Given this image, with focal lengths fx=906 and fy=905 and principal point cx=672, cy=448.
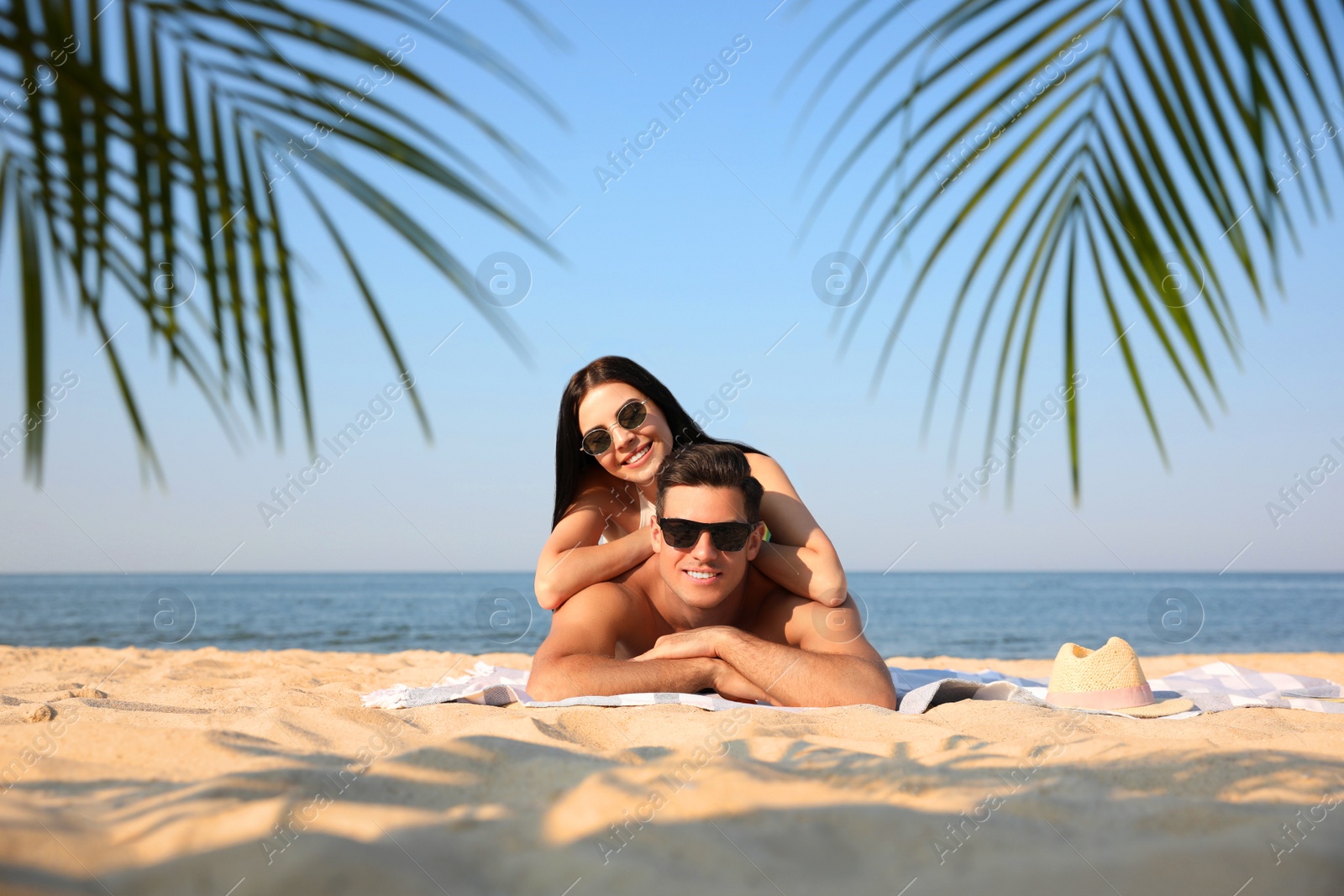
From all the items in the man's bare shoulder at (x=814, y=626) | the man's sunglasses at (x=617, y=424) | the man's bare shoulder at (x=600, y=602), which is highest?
the man's sunglasses at (x=617, y=424)

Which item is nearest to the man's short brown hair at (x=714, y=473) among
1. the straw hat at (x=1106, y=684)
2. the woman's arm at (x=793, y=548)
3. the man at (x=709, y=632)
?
the man at (x=709, y=632)

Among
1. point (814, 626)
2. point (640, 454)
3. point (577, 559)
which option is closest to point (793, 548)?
point (814, 626)

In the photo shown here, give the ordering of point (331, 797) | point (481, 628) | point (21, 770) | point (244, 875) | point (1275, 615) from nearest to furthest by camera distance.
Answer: point (244, 875)
point (331, 797)
point (21, 770)
point (481, 628)
point (1275, 615)

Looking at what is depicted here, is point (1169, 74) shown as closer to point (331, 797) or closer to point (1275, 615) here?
point (331, 797)

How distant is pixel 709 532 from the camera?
3645 millimetres

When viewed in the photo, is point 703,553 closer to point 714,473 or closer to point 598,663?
point 714,473

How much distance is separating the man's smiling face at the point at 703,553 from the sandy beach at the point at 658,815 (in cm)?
122

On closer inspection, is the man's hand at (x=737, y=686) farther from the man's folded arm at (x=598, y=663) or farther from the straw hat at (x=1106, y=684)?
the straw hat at (x=1106, y=684)

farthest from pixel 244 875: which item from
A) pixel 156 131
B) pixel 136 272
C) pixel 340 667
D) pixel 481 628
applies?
pixel 481 628

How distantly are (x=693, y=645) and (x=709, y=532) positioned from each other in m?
0.49

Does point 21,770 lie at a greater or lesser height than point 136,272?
lesser

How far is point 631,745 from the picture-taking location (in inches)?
103

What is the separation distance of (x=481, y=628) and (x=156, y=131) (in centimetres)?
2101

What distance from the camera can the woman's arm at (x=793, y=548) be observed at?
3.75 metres
